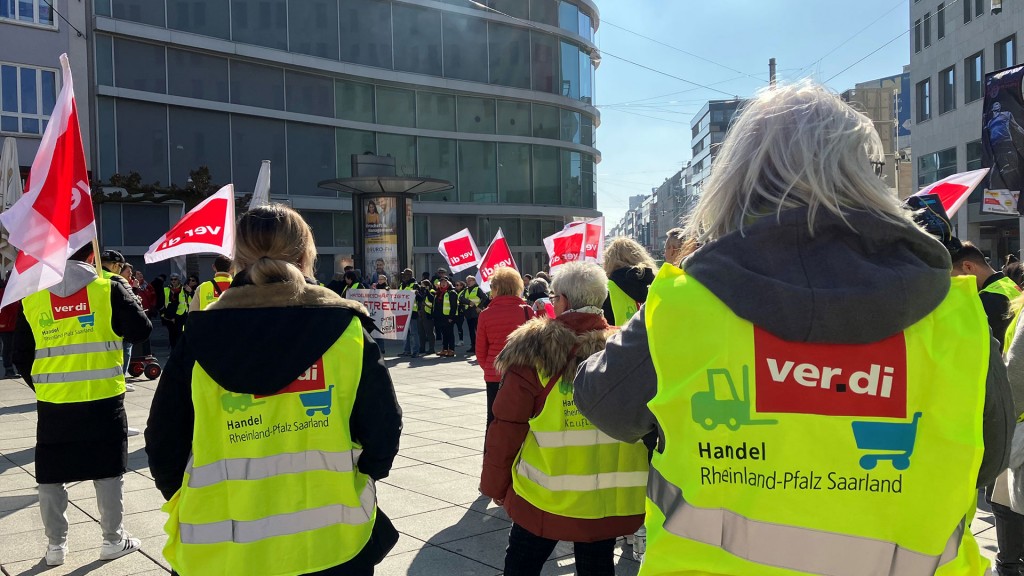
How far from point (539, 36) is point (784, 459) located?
3917cm

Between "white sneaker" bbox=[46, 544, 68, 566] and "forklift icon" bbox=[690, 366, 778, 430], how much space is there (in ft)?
14.7

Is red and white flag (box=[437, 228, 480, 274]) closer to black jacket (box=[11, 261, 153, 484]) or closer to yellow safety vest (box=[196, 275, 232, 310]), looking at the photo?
yellow safety vest (box=[196, 275, 232, 310])

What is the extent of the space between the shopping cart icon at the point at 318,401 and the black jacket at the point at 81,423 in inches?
111

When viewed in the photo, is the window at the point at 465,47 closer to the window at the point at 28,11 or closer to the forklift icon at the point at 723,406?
the window at the point at 28,11

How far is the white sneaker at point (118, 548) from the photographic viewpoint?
4.84m

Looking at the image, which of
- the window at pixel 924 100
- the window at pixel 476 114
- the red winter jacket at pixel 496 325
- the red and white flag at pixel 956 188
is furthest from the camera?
the window at pixel 476 114

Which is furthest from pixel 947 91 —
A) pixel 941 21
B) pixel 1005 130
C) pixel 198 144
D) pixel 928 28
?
pixel 1005 130

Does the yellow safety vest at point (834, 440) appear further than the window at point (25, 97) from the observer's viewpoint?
No

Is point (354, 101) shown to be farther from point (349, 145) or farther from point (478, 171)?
point (478, 171)

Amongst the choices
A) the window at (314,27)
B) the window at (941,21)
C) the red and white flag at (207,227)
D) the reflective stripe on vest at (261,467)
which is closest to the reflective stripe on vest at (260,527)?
the reflective stripe on vest at (261,467)

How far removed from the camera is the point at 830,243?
1.73 meters

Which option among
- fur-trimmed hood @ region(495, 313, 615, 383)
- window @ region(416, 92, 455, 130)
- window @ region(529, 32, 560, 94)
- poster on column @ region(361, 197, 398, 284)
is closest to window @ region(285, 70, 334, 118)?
window @ region(416, 92, 455, 130)

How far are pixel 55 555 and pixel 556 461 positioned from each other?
325cm

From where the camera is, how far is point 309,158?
33.1 m
